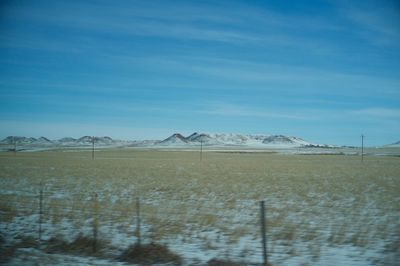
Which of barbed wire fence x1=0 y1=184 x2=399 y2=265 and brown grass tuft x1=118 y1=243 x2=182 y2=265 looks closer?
brown grass tuft x1=118 y1=243 x2=182 y2=265

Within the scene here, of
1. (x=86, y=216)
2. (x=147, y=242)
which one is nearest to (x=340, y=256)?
(x=147, y=242)

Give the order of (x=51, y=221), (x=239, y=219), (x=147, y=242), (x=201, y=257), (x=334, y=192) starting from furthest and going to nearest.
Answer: (x=334, y=192)
(x=239, y=219)
(x=51, y=221)
(x=147, y=242)
(x=201, y=257)

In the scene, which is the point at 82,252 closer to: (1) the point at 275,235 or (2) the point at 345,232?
(1) the point at 275,235

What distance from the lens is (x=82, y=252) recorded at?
30.5 feet

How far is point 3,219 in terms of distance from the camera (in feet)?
43.4

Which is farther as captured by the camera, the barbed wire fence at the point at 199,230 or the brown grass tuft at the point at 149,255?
the barbed wire fence at the point at 199,230

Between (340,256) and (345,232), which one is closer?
(340,256)

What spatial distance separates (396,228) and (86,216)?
32.8ft

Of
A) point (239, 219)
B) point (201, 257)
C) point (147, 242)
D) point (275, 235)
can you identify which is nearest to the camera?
point (201, 257)

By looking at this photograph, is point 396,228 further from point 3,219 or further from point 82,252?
point 3,219

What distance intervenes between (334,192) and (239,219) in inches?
466

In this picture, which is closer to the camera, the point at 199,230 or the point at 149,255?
the point at 149,255

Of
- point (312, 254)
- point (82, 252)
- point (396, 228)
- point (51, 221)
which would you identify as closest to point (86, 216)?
point (51, 221)

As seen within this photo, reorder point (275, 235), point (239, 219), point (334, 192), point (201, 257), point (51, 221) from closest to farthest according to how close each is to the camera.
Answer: point (201, 257) < point (275, 235) < point (51, 221) < point (239, 219) < point (334, 192)
